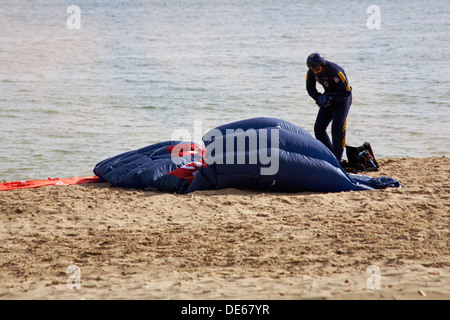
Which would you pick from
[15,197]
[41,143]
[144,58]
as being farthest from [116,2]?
[15,197]

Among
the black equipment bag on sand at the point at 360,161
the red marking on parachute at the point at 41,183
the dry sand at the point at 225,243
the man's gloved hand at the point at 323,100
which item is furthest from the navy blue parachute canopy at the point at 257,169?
the man's gloved hand at the point at 323,100

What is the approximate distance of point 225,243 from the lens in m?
4.89

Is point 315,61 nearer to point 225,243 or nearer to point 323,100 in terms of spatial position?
point 323,100

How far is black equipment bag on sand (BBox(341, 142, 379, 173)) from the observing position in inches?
295

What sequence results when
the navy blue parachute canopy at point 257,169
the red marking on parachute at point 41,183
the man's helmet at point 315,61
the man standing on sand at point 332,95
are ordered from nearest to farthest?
the navy blue parachute canopy at point 257,169, the red marking on parachute at point 41,183, the man's helmet at point 315,61, the man standing on sand at point 332,95

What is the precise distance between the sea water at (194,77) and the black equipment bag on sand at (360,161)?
6.93 ft

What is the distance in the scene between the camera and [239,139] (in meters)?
6.32

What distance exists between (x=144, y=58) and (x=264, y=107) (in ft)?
28.3

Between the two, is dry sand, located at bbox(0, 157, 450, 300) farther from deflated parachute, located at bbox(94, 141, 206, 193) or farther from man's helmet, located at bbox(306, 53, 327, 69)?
man's helmet, located at bbox(306, 53, 327, 69)

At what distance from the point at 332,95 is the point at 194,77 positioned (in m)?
11.4

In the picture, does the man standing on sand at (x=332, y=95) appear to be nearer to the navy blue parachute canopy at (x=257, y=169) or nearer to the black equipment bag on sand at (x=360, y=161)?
the black equipment bag on sand at (x=360, y=161)

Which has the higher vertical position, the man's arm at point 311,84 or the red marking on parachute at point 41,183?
the man's arm at point 311,84

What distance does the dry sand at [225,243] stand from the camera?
3969 millimetres

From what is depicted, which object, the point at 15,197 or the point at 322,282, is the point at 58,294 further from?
the point at 15,197
